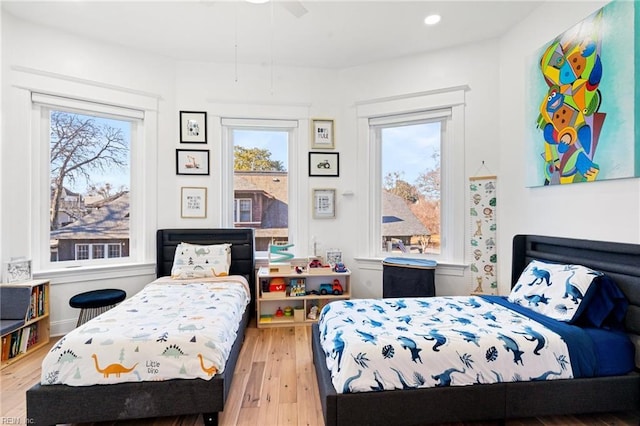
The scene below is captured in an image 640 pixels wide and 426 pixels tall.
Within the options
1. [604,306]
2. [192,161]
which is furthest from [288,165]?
[604,306]

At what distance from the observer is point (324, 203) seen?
3.82 metres

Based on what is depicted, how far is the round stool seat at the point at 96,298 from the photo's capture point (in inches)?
112

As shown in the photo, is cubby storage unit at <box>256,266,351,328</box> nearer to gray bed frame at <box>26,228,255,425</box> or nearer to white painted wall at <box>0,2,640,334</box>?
Result: white painted wall at <box>0,2,640,334</box>

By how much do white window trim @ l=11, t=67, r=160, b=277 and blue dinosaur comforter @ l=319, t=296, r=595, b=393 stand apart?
2.77 metres

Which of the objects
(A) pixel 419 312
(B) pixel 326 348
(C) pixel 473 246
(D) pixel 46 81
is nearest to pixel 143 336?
(B) pixel 326 348

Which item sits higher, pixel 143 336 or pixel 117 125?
pixel 117 125

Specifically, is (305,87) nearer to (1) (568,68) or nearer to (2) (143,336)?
(1) (568,68)

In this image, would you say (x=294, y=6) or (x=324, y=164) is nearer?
(x=294, y=6)

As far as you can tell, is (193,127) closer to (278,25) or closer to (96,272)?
(278,25)

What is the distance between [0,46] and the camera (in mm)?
2742

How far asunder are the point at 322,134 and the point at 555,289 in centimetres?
284

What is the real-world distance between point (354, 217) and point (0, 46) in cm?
392

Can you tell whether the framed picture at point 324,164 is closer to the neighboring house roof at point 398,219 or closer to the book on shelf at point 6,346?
the neighboring house roof at point 398,219

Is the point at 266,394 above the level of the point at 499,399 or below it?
below
